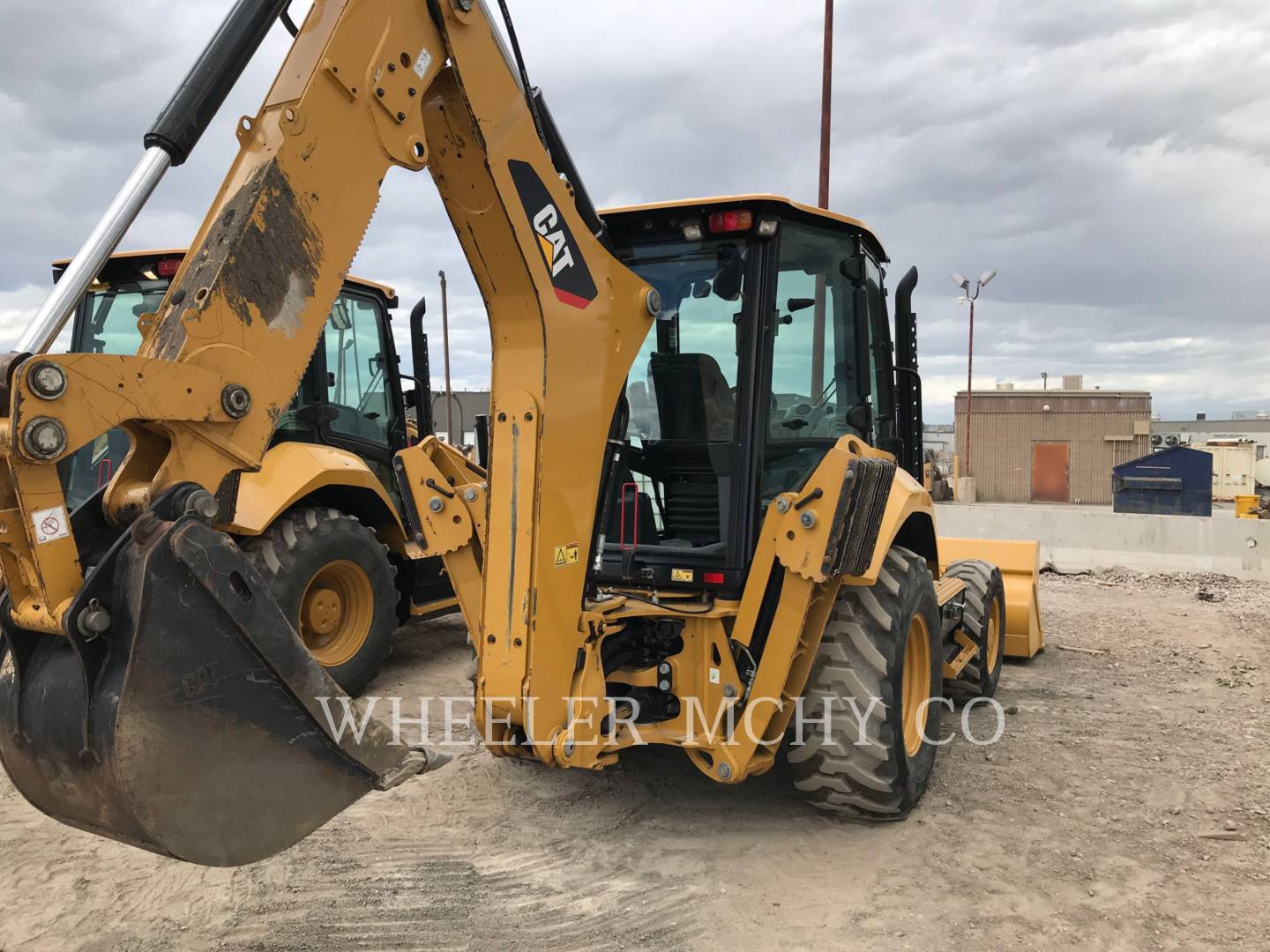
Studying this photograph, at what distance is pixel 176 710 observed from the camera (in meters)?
2.10

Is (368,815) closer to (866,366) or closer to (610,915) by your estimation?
(610,915)

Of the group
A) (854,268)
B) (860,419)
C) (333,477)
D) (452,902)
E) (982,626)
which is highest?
(854,268)

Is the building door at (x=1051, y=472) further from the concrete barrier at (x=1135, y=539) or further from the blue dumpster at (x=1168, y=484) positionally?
the concrete barrier at (x=1135, y=539)

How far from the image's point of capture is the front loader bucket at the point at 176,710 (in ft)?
6.73

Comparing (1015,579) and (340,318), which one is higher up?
(340,318)

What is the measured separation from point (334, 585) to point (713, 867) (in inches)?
140

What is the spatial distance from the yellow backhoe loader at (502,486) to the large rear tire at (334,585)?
1.78m

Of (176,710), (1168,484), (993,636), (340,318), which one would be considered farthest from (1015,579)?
(1168,484)

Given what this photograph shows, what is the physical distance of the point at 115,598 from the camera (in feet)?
6.76

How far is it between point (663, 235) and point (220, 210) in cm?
205

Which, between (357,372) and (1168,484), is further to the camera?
(1168,484)

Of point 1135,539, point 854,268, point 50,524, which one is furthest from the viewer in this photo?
point 1135,539

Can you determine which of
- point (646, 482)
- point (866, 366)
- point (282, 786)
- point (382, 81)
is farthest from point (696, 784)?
point (382, 81)

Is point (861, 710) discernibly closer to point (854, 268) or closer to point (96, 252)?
point (854, 268)
